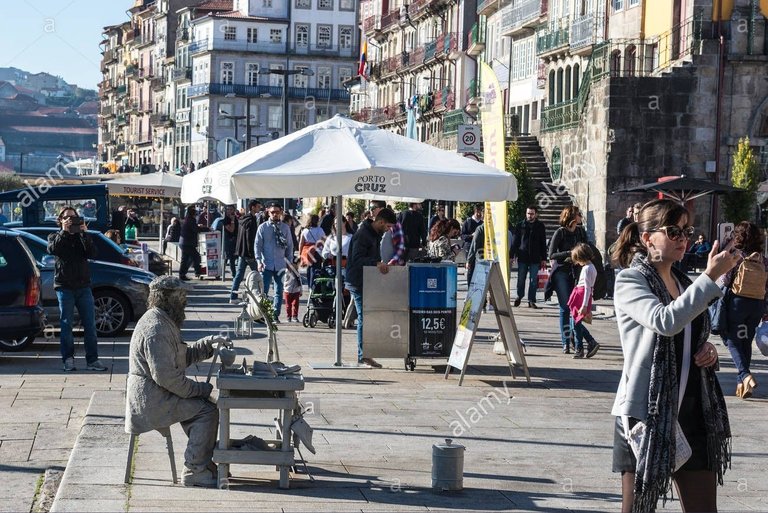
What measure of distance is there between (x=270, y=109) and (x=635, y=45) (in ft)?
292

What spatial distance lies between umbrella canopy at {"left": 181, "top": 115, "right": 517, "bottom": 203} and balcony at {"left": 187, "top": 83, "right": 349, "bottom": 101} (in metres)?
108

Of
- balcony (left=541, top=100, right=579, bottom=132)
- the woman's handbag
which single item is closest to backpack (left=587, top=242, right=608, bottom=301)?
the woman's handbag

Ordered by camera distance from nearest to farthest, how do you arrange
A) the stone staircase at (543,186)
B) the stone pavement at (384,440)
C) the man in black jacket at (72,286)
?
the stone pavement at (384,440) → the man in black jacket at (72,286) → the stone staircase at (543,186)

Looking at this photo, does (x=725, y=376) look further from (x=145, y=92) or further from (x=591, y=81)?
(x=145, y=92)

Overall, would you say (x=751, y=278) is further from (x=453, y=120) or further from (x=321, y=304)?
(x=453, y=120)

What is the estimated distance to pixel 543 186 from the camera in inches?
1601

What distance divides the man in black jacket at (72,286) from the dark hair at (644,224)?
349 inches

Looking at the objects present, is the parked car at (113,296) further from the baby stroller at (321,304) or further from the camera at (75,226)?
the camera at (75,226)

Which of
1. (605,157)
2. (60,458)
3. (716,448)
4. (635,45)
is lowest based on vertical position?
(60,458)

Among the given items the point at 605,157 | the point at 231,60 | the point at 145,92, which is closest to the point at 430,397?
the point at 605,157

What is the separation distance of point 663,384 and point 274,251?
50.6ft

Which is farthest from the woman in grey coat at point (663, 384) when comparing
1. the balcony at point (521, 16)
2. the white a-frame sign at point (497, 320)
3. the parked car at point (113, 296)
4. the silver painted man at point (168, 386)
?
the balcony at point (521, 16)

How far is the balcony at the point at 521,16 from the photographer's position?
52.8 metres

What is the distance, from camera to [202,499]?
7859 mm
